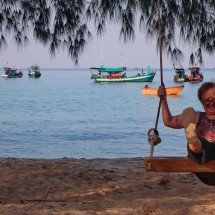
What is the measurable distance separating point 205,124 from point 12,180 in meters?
4.35

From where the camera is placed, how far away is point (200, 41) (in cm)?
672

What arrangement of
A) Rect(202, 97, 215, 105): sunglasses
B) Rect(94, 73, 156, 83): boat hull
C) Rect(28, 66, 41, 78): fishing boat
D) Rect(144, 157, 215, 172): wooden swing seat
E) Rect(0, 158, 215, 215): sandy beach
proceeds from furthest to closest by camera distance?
Rect(28, 66, 41, 78): fishing boat
Rect(94, 73, 156, 83): boat hull
Rect(0, 158, 215, 215): sandy beach
Rect(202, 97, 215, 105): sunglasses
Rect(144, 157, 215, 172): wooden swing seat

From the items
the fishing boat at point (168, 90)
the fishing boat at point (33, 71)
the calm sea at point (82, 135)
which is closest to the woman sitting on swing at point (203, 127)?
the calm sea at point (82, 135)

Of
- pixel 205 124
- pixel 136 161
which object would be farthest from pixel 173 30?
pixel 136 161

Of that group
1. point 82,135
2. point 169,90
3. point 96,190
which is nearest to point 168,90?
point 169,90

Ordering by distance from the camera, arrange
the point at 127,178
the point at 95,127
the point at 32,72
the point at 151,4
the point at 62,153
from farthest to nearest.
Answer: the point at 32,72 → the point at 95,127 → the point at 62,153 → the point at 127,178 → the point at 151,4

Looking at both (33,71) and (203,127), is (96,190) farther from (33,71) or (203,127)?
(33,71)

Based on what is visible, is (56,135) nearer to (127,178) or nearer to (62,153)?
(62,153)

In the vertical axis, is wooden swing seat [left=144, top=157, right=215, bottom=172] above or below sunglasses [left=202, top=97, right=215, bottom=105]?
below

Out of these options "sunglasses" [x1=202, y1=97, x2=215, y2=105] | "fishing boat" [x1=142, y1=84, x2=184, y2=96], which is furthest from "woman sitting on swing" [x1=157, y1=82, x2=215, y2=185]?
"fishing boat" [x1=142, y1=84, x2=184, y2=96]

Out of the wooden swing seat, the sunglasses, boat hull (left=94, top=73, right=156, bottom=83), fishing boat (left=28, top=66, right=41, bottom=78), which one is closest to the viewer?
the wooden swing seat

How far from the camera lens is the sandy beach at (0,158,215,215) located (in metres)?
5.76

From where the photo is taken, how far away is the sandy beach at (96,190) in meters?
5.76

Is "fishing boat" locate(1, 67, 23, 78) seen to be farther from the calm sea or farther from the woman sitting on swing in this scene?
the woman sitting on swing
